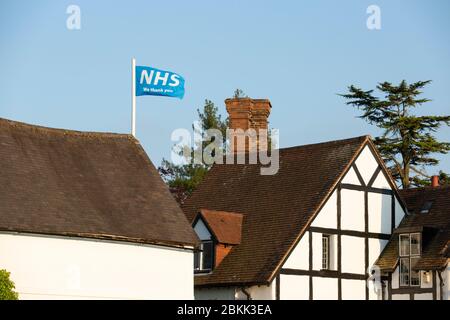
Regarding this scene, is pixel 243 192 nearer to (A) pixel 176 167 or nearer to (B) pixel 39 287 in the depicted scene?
(B) pixel 39 287

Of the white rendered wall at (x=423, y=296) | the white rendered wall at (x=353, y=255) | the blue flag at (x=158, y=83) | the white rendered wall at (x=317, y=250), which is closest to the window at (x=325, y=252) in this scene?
the white rendered wall at (x=317, y=250)

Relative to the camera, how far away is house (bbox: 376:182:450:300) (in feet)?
148

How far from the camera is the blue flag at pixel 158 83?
47219 millimetres

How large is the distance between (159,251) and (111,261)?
2.17 m

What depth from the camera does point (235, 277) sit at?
4603cm

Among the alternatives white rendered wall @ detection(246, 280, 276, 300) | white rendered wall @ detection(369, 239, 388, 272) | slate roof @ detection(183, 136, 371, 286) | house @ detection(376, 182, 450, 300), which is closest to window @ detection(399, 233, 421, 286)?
house @ detection(376, 182, 450, 300)

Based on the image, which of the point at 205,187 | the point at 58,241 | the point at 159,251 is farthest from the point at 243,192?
the point at 58,241

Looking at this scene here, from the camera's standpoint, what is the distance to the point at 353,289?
154ft

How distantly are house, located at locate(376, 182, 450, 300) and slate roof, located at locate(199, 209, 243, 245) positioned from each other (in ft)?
19.1

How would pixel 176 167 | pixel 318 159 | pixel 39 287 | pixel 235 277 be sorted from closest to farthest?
1. pixel 39 287
2. pixel 235 277
3. pixel 318 159
4. pixel 176 167

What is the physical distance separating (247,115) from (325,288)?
11543 millimetres

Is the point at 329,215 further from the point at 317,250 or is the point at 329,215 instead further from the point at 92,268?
the point at 92,268

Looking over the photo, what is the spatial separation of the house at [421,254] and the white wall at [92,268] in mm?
8709

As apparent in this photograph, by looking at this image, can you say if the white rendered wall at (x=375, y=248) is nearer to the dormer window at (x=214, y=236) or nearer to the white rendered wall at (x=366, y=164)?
the white rendered wall at (x=366, y=164)
